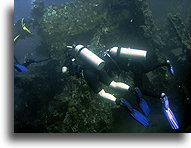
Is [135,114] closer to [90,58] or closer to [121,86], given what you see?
[121,86]

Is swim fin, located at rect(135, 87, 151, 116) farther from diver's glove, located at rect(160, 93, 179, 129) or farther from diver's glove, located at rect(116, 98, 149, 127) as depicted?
diver's glove, located at rect(160, 93, 179, 129)

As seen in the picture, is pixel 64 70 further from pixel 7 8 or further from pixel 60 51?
pixel 60 51

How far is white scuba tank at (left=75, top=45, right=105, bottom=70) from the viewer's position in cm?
321

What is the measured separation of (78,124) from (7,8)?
287 centimetres

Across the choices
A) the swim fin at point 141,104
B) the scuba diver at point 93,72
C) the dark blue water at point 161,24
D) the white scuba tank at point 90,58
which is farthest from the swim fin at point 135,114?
the white scuba tank at point 90,58

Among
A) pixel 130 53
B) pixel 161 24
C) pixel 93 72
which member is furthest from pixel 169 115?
pixel 161 24

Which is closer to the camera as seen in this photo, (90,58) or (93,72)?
(90,58)

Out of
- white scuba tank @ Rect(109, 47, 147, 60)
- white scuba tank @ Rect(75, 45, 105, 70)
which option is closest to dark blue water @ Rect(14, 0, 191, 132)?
white scuba tank @ Rect(109, 47, 147, 60)

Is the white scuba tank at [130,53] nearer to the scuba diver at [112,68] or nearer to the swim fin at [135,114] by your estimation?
the scuba diver at [112,68]

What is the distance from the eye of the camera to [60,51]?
568 centimetres

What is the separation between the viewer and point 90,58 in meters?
3.29

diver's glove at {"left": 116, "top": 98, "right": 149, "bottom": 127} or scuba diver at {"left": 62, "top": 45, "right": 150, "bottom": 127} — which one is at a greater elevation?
scuba diver at {"left": 62, "top": 45, "right": 150, "bottom": 127}

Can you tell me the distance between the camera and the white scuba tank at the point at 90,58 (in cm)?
321

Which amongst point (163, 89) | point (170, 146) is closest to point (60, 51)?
point (163, 89)
